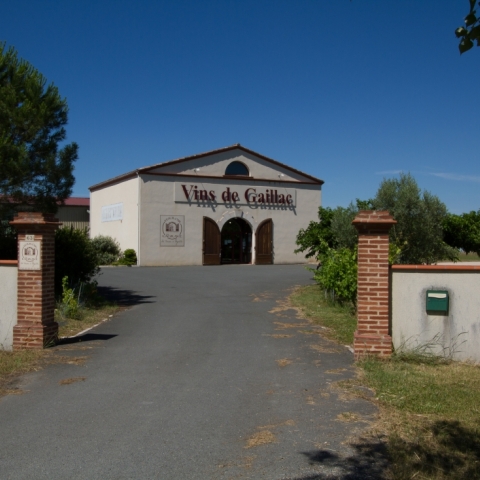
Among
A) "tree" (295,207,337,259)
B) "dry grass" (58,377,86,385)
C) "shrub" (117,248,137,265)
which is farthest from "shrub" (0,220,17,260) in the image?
"shrub" (117,248,137,265)

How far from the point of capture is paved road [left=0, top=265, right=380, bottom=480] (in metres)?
4.79

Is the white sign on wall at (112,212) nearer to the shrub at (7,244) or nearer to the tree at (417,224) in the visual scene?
the shrub at (7,244)

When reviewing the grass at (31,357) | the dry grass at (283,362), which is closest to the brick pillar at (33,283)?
the grass at (31,357)

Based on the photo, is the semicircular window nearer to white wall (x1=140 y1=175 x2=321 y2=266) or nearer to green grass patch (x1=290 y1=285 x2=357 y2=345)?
white wall (x1=140 y1=175 x2=321 y2=266)

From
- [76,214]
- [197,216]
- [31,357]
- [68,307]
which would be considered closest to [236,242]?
[197,216]

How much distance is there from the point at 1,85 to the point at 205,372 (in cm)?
926

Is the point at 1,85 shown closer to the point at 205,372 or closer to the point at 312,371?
the point at 205,372

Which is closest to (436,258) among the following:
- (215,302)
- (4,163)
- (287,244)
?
(215,302)

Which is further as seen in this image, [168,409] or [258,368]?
[258,368]

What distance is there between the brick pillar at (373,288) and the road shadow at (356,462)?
11.5ft

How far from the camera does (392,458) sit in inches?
191

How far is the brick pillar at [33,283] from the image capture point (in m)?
9.66

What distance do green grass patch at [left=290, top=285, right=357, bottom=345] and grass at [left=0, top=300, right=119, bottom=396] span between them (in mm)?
4902

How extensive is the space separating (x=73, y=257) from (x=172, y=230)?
15.8 meters
